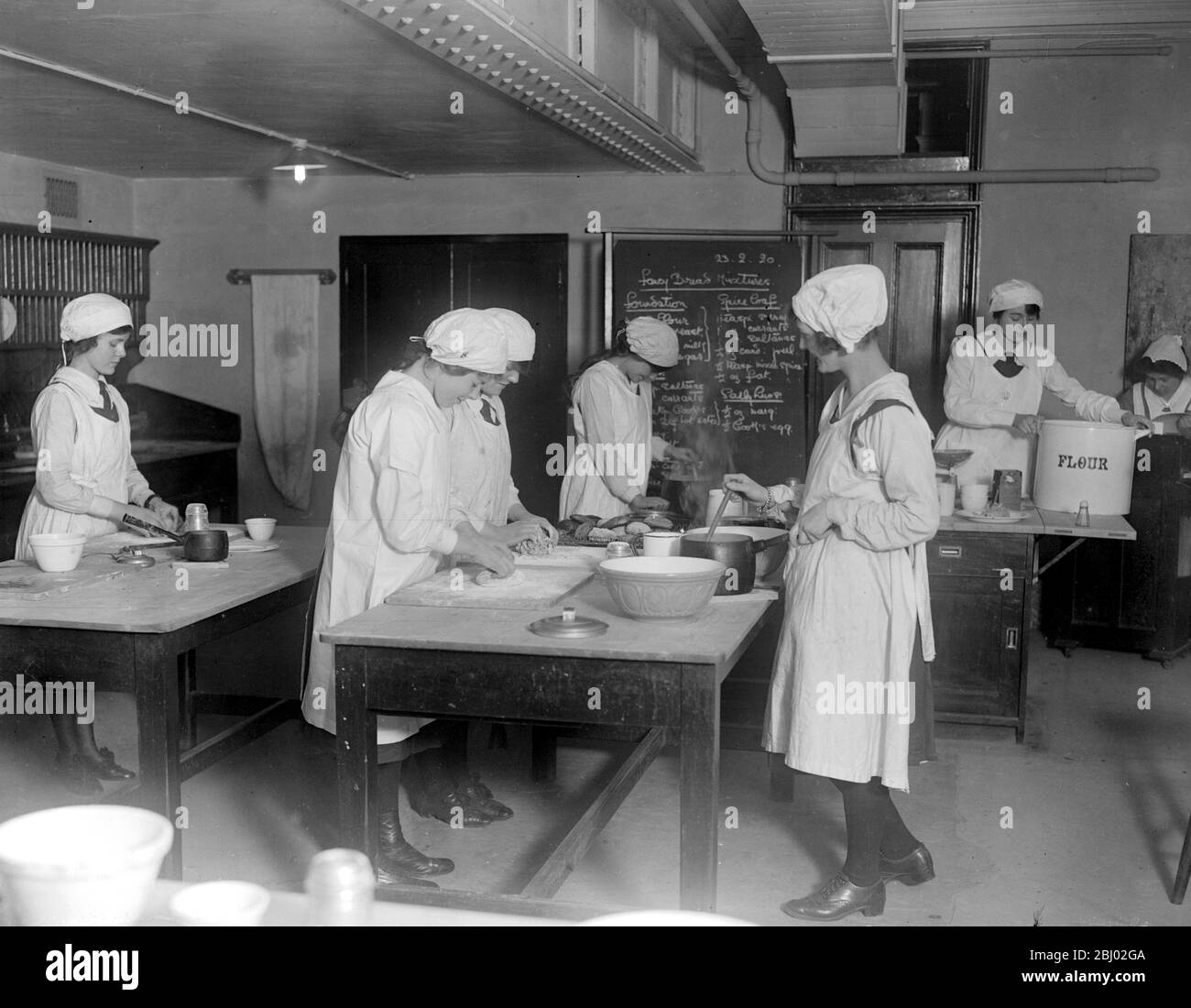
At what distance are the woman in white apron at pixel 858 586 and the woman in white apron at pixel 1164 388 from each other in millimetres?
4025

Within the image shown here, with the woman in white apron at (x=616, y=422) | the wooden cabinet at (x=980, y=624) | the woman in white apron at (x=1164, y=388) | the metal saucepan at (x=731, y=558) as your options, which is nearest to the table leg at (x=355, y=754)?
the metal saucepan at (x=731, y=558)

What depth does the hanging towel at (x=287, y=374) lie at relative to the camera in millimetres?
8453

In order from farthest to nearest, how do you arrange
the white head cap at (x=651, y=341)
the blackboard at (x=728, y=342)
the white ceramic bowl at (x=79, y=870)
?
the blackboard at (x=728, y=342) → the white head cap at (x=651, y=341) → the white ceramic bowl at (x=79, y=870)

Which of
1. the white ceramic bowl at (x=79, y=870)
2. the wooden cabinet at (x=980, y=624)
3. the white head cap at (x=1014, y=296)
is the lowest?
→ the wooden cabinet at (x=980, y=624)

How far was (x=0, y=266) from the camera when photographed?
7.09m

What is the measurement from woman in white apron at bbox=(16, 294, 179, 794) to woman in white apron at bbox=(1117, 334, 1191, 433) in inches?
201

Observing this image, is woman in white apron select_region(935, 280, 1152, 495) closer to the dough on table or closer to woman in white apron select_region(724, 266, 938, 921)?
woman in white apron select_region(724, 266, 938, 921)

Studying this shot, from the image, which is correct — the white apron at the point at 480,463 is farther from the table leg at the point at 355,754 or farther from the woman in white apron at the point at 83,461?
the table leg at the point at 355,754

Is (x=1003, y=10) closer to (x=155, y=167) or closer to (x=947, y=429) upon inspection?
(x=947, y=429)

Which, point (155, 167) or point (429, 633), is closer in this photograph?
point (429, 633)

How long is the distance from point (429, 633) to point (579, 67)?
266 cm

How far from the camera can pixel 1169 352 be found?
695 cm

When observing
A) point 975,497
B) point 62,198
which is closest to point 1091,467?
point 975,497
